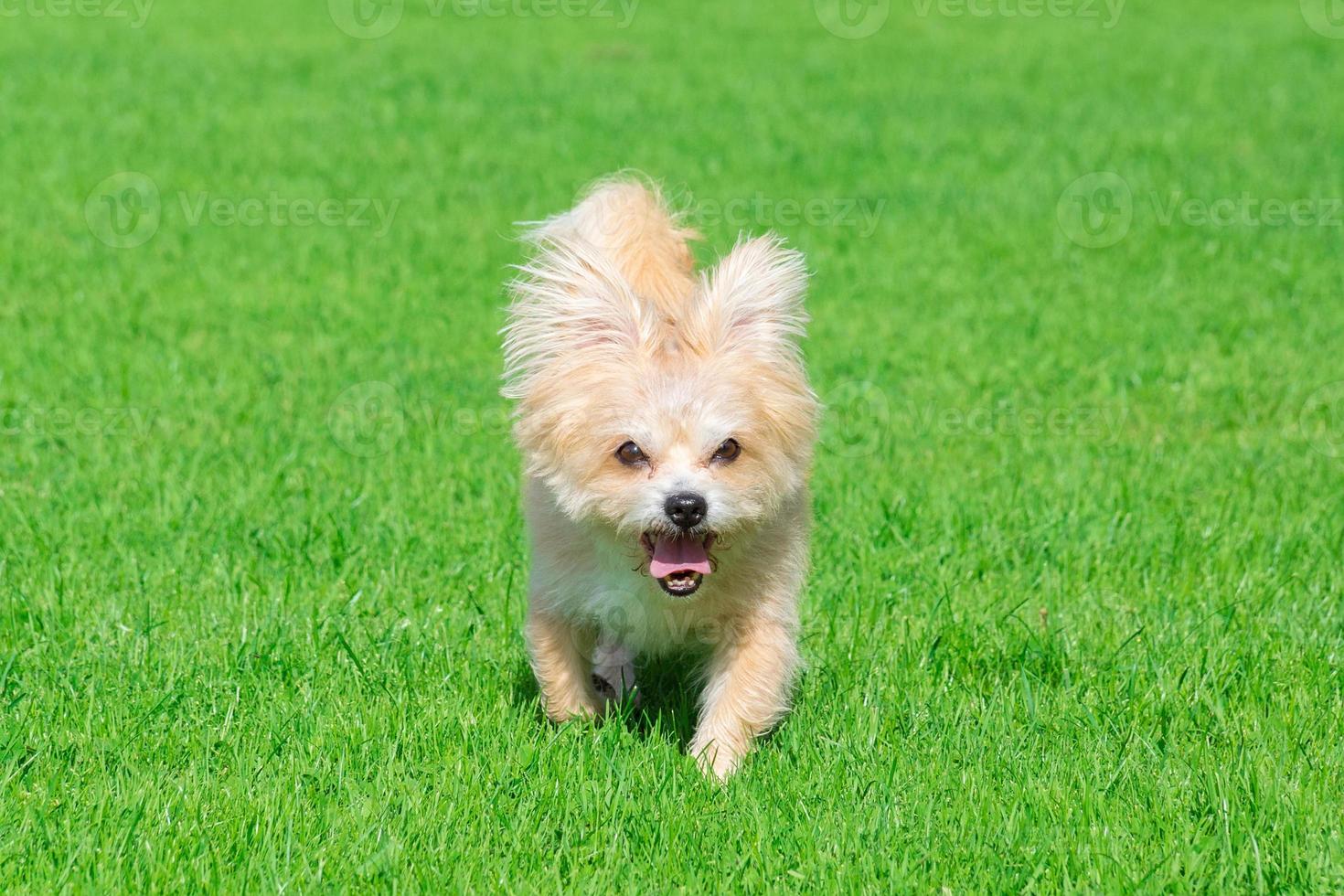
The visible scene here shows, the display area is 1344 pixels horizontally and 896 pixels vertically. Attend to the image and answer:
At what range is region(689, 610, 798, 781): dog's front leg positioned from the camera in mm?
4113

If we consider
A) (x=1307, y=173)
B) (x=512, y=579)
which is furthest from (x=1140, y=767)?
(x=1307, y=173)

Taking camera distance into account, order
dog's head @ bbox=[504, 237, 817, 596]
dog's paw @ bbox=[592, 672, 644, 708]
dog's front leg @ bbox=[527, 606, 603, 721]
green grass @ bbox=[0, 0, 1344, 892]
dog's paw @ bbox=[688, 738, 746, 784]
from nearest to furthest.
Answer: green grass @ bbox=[0, 0, 1344, 892], dog's head @ bbox=[504, 237, 817, 596], dog's paw @ bbox=[688, 738, 746, 784], dog's front leg @ bbox=[527, 606, 603, 721], dog's paw @ bbox=[592, 672, 644, 708]

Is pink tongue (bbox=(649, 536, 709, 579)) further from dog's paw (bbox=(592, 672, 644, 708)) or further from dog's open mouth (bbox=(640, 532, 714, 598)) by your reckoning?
dog's paw (bbox=(592, 672, 644, 708))

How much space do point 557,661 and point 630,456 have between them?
0.78 meters

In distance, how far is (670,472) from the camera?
3.83 meters

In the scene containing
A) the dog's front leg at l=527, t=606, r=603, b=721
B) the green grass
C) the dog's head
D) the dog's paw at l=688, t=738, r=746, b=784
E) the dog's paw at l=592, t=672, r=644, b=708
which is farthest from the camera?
the dog's paw at l=592, t=672, r=644, b=708

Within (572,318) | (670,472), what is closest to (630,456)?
(670,472)

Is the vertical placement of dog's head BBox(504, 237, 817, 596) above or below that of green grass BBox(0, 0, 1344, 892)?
above

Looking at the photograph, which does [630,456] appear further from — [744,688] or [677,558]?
[744,688]

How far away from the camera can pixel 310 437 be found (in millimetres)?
6883

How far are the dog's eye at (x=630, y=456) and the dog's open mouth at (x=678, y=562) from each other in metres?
0.18

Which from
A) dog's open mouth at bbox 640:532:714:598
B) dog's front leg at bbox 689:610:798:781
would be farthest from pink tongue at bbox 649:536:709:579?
dog's front leg at bbox 689:610:798:781

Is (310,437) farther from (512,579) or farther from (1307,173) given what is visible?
(1307,173)

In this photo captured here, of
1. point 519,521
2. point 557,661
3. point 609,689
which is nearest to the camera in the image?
point 557,661
